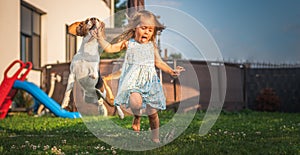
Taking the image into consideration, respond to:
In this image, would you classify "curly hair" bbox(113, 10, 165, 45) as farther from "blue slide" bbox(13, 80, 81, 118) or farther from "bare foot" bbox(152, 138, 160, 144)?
"blue slide" bbox(13, 80, 81, 118)

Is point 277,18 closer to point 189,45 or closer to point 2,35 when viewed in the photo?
point 2,35

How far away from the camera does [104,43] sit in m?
4.18

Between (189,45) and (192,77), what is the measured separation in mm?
937

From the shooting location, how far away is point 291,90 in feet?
50.5

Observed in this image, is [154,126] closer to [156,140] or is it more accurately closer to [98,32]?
[156,140]

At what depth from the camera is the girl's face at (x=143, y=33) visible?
4336 millimetres

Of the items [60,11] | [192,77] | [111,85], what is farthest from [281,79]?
[111,85]

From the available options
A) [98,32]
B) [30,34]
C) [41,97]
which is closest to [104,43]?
[98,32]

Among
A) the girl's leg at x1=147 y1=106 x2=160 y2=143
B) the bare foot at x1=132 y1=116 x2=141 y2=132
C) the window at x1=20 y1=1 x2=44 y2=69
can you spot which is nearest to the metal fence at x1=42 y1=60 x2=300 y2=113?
the window at x1=20 y1=1 x2=44 y2=69

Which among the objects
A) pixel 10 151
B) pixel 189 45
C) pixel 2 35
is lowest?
pixel 10 151

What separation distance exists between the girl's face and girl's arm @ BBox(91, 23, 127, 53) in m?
0.14

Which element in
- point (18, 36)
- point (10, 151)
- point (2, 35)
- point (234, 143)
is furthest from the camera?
point (18, 36)

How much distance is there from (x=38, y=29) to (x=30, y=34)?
0.89m

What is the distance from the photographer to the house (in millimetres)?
11945
